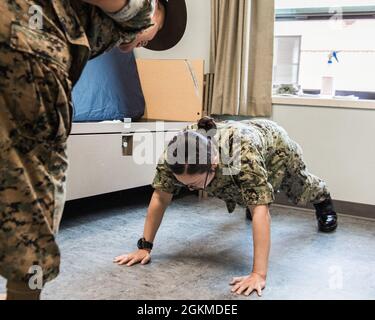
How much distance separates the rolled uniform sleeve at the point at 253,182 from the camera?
1.37m

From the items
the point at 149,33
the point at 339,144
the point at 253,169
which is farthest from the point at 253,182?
the point at 339,144

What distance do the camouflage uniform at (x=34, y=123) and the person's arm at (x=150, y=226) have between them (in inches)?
35.2

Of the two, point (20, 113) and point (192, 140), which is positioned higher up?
point (20, 113)

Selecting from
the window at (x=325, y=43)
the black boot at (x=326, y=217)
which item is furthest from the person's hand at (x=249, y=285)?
the window at (x=325, y=43)

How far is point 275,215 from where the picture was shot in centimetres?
230

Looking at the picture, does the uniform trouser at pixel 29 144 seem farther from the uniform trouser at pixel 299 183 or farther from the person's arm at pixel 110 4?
the uniform trouser at pixel 299 183

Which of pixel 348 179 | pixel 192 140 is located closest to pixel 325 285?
pixel 192 140

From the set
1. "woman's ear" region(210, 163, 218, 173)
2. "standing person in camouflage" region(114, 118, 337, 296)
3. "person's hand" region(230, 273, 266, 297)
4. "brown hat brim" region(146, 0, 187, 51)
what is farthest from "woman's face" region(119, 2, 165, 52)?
"person's hand" region(230, 273, 266, 297)

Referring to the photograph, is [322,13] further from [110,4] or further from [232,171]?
[110,4]

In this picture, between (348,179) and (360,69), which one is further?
(360,69)

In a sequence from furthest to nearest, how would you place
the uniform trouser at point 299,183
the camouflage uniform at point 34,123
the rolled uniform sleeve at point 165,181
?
1. the uniform trouser at point 299,183
2. the rolled uniform sleeve at point 165,181
3. the camouflage uniform at point 34,123

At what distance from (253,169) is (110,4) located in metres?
0.87

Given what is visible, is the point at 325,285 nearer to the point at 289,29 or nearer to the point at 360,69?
the point at 360,69

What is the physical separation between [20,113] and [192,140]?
2.41 feet
